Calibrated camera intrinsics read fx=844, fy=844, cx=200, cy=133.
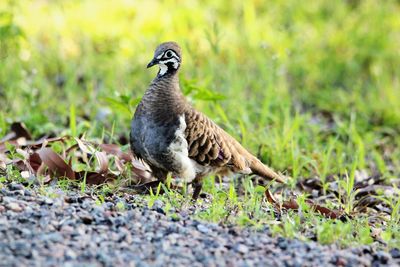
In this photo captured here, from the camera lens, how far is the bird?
5.39 m

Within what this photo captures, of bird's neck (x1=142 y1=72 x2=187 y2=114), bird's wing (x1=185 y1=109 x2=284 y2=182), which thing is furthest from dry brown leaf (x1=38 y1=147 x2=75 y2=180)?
bird's wing (x1=185 y1=109 x2=284 y2=182)

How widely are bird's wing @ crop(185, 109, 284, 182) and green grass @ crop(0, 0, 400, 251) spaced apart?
220 millimetres

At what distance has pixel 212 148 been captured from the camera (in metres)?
5.59

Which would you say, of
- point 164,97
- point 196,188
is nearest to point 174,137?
point 164,97

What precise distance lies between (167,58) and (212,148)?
0.68 meters

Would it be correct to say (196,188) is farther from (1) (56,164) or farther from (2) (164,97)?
(1) (56,164)

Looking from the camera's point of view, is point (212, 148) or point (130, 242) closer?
point (130, 242)

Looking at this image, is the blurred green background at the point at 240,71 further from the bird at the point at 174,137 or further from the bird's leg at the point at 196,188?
the bird's leg at the point at 196,188

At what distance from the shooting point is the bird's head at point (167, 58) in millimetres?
5652

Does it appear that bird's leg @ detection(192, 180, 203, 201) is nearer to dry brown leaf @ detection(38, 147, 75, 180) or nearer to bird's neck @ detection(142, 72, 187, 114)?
bird's neck @ detection(142, 72, 187, 114)

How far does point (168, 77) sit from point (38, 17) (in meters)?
4.33

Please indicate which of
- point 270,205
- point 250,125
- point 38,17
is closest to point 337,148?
point 250,125

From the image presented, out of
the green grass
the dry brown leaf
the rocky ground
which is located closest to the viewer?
the rocky ground

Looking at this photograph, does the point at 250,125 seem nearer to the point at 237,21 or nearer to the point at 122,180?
the point at 122,180
